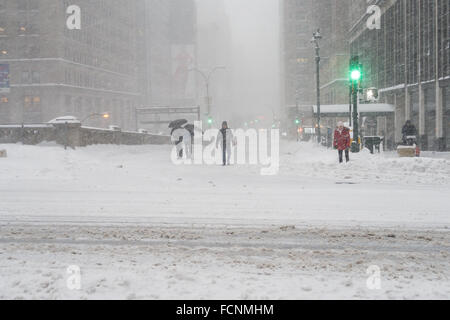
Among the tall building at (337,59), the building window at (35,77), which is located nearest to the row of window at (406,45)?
the tall building at (337,59)

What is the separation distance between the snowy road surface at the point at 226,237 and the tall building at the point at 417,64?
2753 centimetres

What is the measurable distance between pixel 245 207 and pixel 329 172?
747 cm

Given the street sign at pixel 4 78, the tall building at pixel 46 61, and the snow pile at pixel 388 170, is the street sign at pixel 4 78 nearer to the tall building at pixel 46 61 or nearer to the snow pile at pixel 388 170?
the snow pile at pixel 388 170

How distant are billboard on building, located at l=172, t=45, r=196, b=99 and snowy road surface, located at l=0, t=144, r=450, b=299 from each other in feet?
518

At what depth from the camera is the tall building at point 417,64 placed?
37625 millimetres

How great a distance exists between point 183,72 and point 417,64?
132m

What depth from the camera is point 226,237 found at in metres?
6.50

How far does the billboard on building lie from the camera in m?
169
